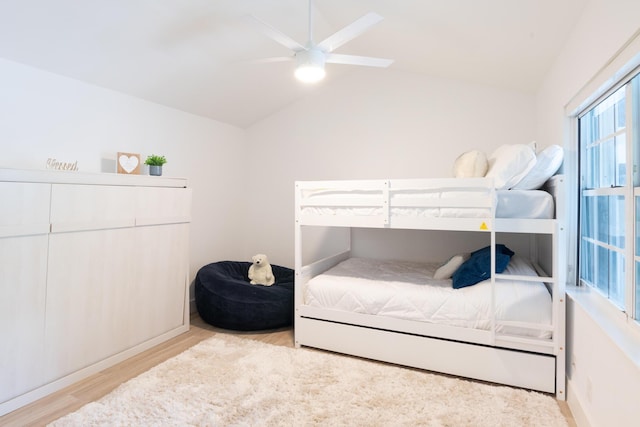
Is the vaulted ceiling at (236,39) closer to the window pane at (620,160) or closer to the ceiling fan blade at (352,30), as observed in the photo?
the ceiling fan blade at (352,30)

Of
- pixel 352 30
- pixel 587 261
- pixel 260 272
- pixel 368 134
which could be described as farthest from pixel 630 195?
pixel 260 272

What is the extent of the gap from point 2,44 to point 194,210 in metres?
1.97

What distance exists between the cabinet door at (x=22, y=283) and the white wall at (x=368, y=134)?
96.8 inches

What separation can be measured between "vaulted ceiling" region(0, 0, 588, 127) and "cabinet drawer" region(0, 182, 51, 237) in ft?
2.92

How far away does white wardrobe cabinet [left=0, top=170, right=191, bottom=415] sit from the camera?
2002 millimetres

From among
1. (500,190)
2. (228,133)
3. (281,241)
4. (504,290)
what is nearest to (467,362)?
(504,290)

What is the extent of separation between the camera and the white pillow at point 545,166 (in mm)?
2199

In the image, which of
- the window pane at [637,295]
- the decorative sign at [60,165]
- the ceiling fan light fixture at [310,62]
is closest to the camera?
the window pane at [637,295]

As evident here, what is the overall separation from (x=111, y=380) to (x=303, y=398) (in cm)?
128

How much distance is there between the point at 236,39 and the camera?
9.08ft

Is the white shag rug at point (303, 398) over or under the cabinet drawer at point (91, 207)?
under

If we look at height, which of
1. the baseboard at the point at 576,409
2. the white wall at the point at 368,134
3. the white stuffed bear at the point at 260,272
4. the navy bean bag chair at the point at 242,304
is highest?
the white wall at the point at 368,134

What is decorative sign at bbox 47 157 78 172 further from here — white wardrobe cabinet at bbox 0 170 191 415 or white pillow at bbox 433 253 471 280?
white pillow at bbox 433 253 471 280

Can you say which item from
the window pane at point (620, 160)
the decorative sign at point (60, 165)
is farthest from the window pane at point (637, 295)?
the decorative sign at point (60, 165)
